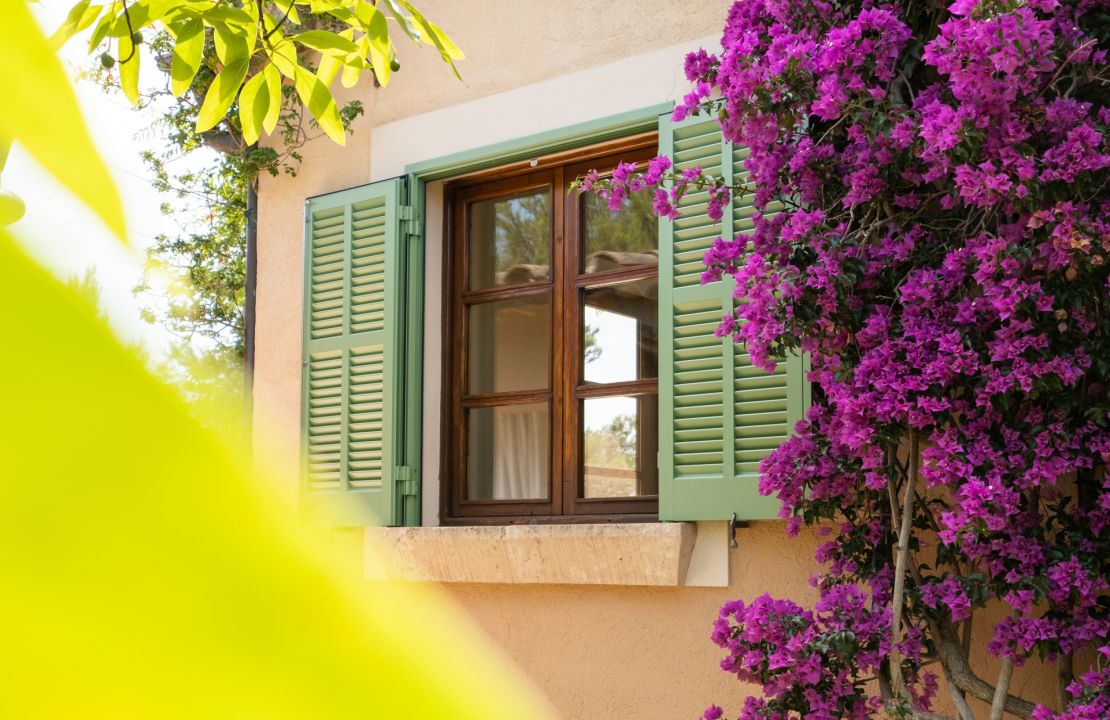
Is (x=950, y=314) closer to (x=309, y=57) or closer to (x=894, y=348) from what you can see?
(x=894, y=348)

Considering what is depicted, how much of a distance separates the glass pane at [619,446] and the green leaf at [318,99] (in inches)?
97.0

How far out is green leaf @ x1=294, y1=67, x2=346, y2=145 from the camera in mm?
1797

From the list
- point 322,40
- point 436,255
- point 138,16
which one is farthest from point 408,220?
point 138,16

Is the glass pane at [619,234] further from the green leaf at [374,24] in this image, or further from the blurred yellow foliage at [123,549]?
the blurred yellow foliage at [123,549]

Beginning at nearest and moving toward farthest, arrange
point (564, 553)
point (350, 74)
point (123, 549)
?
1. point (123, 549)
2. point (350, 74)
3. point (564, 553)

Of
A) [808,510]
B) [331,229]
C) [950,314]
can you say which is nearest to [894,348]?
[950,314]

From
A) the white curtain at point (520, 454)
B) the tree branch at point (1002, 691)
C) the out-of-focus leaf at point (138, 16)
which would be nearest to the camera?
the out-of-focus leaf at point (138, 16)

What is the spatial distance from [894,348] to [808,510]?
0.57 meters

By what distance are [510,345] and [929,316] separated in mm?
2174

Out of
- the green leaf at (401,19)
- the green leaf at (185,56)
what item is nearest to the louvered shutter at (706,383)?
the green leaf at (401,19)

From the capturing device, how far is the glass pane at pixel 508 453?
481 centimetres

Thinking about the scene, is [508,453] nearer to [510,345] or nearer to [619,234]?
[510,345]

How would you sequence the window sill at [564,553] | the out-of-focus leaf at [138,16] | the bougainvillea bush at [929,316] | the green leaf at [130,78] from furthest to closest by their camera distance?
the window sill at [564,553] < the bougainvillea bush at [929,316] < the green leaf at [130,78] < the out-of-focus leaf at [138,16]

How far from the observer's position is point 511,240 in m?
5.00
